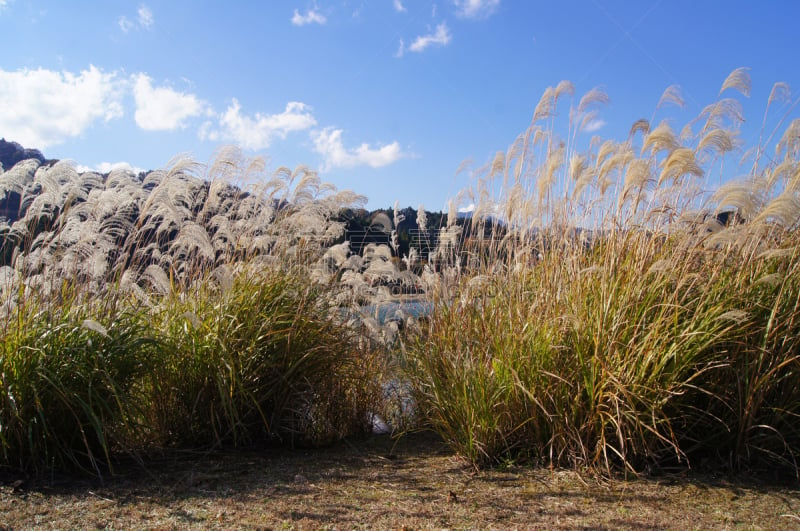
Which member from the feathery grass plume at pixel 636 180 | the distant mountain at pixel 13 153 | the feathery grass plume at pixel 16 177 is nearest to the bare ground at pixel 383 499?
the feathery grass plume at pixel 636 180

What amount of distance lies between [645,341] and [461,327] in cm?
108

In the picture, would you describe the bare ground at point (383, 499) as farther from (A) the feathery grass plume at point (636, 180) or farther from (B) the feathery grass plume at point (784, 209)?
(A) the feathery grass plume at point (636, 180)

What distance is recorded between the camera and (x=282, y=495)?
96.3 inches

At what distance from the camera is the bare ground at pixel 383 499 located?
2143mm

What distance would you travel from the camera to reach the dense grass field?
2566 mm

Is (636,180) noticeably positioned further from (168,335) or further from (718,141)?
(168,335)

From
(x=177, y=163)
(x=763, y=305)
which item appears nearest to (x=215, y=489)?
(x=177, y=163)

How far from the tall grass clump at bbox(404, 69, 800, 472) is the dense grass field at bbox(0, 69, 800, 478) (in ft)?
0.05

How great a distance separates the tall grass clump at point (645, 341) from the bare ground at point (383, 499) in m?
0.17

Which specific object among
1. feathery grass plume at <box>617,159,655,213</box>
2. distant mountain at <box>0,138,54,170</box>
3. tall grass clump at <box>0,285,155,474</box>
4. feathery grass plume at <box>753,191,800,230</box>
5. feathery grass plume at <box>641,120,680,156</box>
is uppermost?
distant mountain at <box>0,138,54,170</box>

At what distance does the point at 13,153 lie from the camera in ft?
20.1

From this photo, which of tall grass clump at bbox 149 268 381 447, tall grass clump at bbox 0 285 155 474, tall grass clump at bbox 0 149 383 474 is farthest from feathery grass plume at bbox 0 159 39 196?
tall grass clump at bbox 149 268 381 447

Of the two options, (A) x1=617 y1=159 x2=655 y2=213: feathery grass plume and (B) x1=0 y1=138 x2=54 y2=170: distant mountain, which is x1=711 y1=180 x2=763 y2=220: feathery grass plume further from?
(B) x1=0 y1=138 x2=54 y2=170: distant mountain

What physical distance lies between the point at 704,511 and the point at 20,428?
3.17 metres
